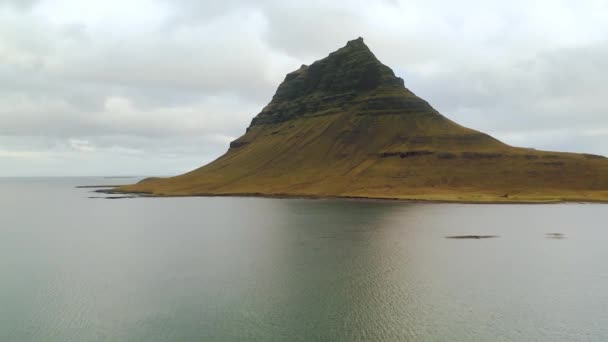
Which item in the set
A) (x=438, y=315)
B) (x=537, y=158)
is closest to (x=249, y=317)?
(x=438, y=315)

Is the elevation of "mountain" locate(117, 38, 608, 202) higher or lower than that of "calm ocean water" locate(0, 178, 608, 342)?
higher

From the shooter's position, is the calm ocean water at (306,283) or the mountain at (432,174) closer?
the calm ocean water at (306,283)

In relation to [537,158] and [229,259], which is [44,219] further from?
[537,158]

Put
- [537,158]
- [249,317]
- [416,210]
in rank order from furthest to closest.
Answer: [537,158] → [416,210] → [249,317]

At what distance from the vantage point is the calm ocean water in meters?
29.3

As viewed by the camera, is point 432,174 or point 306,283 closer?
point 306,283

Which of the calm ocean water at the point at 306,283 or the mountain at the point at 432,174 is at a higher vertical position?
the mountain at the point at 432,174

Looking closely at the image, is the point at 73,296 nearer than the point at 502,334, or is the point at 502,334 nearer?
the point at 502,334

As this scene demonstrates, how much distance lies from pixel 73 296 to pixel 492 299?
112 feet

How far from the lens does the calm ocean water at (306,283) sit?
2930 centimetres

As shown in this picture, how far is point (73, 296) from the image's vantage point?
36.8 m

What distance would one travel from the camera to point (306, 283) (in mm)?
40562

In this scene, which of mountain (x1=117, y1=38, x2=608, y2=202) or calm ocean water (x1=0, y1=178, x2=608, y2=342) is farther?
mountain (x1=117, y1=38, x2=608, y2=202)

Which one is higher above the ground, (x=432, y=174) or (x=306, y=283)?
(x=432, y=174)
